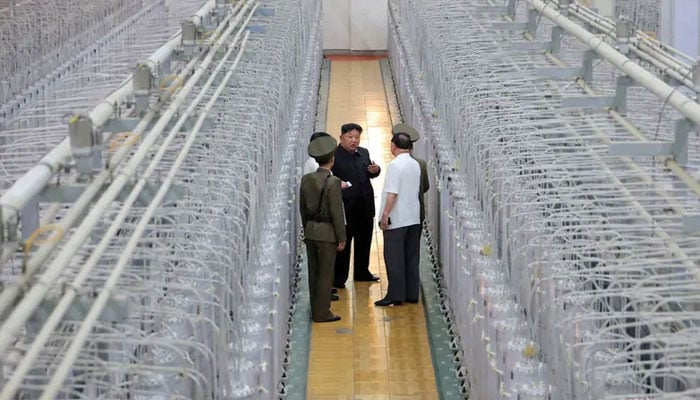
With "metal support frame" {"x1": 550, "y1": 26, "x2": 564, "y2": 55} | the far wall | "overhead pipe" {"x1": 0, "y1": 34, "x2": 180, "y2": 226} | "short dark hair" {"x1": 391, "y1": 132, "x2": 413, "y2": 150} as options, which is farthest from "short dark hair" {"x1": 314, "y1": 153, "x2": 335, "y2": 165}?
the far wall

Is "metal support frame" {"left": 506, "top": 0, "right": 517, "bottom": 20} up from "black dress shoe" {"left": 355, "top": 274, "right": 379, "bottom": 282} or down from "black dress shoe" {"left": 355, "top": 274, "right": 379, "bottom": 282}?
up

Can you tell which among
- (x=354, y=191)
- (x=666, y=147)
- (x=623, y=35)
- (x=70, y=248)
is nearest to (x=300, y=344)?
(x=354, y=191)

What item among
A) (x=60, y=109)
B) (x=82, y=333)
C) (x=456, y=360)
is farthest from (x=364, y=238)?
(x=82, y=333)

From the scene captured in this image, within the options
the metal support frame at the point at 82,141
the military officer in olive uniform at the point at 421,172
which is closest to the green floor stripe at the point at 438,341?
the military officer in olive uniform at the point at 421,172

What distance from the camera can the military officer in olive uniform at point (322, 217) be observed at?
893cm

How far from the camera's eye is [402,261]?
30.9 feet

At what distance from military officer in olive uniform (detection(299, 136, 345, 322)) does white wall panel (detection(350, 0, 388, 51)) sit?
13567 millimetres

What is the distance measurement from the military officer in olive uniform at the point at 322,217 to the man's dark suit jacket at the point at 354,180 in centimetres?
74

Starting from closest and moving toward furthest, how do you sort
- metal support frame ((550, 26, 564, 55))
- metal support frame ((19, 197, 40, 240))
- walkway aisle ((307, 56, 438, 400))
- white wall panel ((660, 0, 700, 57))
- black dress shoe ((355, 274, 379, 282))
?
1. metal support frame ((19, 197, 40, 240))
2. walkway aisle ((307, 56, 438, 400))
3. metal support frame ((550, 26, 564, 55))
4. black dress shoe ((355, 274, 379, 282))
5. white wall panel ((660, 0, 700, 57))

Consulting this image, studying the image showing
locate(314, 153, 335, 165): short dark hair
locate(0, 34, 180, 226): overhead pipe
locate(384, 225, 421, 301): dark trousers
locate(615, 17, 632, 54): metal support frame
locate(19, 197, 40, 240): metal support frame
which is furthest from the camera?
locate(384, 225, 421, 301): dark trousers

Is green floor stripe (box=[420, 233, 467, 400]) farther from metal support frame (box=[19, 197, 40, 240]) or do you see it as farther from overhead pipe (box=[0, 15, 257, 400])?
metal support frame (box=[19, 197, 40, 240])

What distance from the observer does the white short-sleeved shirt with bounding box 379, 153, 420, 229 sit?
9312 millimetres

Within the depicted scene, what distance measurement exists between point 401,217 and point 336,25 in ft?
44.8

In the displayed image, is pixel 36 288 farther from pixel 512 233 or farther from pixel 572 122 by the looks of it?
pixel 572 122
